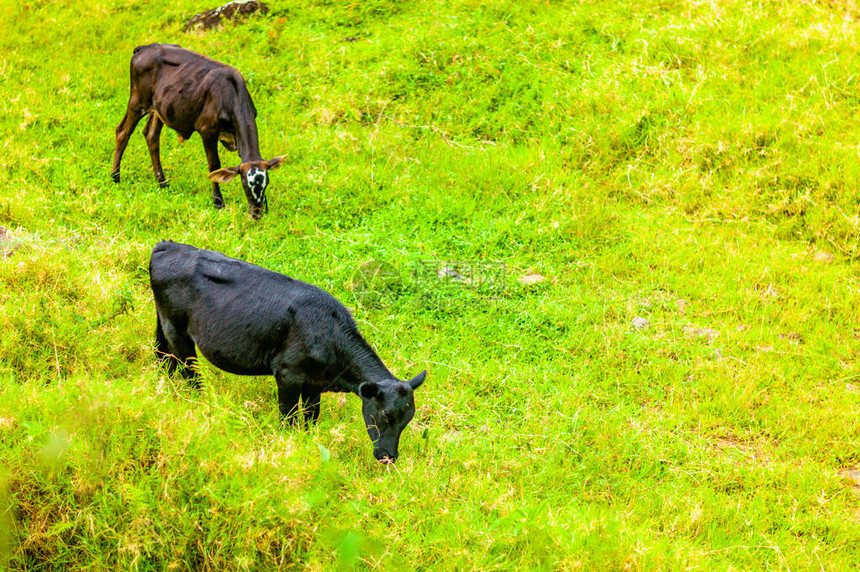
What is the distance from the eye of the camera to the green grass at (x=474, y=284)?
5176 mm

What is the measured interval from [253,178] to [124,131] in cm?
252

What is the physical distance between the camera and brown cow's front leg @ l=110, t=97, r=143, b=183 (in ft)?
39.6

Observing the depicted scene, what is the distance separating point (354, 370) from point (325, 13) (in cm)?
1112

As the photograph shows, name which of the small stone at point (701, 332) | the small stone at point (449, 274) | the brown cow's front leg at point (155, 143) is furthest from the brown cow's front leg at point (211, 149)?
the small stone at point (701, 332)

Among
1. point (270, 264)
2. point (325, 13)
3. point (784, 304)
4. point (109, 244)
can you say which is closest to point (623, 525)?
point (784, 304)

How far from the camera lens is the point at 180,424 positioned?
539 cm

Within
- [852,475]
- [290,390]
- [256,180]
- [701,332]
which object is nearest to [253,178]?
[256,180]

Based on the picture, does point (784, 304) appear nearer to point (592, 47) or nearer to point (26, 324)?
point (592, 47)

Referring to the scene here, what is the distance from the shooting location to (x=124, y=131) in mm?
12148

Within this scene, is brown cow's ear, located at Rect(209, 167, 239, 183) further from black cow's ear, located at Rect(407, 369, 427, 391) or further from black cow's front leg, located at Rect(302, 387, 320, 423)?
black cow's ear, located at Rect(407, 369, 427, 391)

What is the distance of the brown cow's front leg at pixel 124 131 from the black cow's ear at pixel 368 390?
7.43 m

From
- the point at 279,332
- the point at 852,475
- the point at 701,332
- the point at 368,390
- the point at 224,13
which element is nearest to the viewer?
the point at 368,390

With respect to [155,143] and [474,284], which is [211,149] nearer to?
[155,143]

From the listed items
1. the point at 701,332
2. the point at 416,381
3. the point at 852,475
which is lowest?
the point at 852,475
